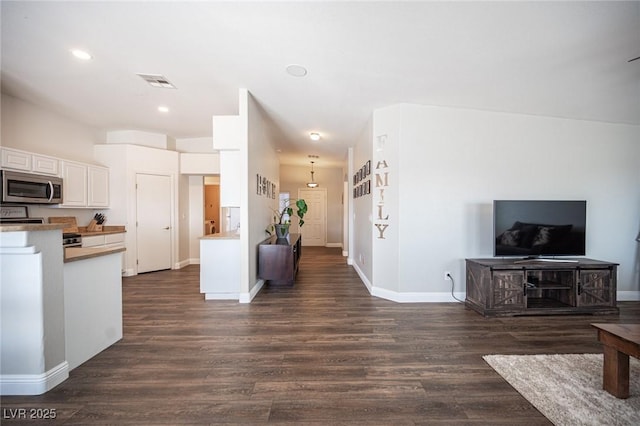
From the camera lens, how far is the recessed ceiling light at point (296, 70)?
2797mm

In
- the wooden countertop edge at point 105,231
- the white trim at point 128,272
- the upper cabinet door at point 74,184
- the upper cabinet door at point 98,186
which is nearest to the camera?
the upper cabinet door at point 74,184

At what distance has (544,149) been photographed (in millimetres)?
3582

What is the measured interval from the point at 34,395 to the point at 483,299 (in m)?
4.05

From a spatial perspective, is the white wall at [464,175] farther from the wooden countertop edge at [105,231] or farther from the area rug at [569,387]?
the wooden countertop edge at [105,231]

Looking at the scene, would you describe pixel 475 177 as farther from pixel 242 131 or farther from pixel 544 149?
pixel 242 131

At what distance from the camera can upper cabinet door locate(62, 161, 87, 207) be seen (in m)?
4.22

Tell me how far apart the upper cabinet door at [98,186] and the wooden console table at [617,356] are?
6.76 meters

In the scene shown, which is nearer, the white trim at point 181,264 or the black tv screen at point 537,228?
the black tv screen at point 537,228

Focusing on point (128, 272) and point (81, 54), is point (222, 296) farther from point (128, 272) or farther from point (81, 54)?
point (81, 54)

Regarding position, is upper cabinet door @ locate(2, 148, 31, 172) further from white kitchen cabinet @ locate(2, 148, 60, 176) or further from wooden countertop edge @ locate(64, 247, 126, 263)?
wooden countertop edge @ locate(64, 247, 126, 263)

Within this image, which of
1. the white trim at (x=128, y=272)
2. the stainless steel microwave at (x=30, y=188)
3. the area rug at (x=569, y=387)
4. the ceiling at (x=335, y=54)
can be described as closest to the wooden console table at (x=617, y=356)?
the area rug at (x=569, y=387)

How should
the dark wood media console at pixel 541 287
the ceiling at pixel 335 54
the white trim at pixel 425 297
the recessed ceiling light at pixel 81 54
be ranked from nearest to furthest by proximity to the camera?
the ceiling at pixel 335 54 → the recessed ceiling light at pixel 81 54 → the dark wood media console at pixel 541 287 → the white trim at pixel 425 297

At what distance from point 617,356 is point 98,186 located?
694cm

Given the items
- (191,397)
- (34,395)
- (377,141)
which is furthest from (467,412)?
(377,141)
